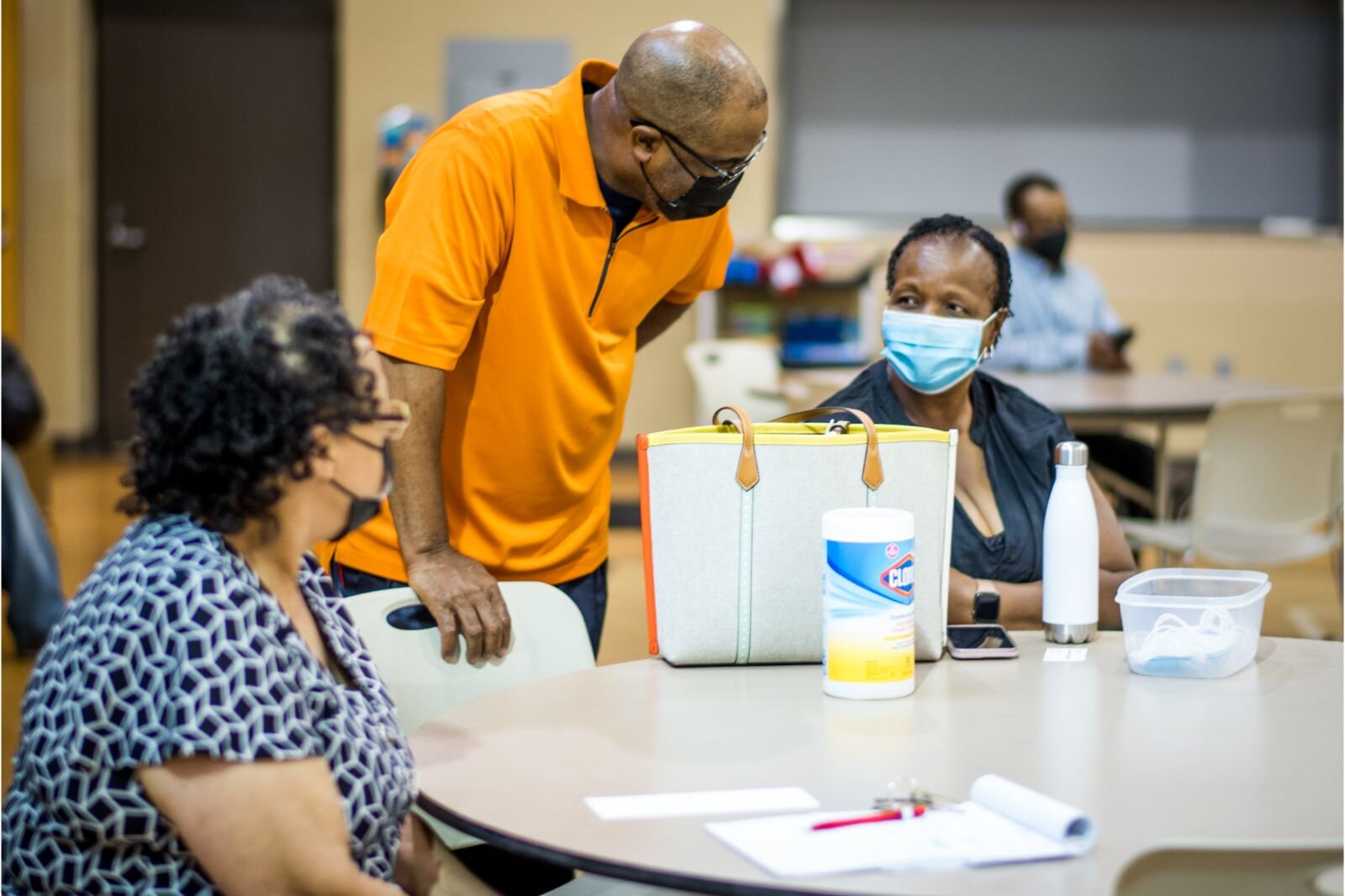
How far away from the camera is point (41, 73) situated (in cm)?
793

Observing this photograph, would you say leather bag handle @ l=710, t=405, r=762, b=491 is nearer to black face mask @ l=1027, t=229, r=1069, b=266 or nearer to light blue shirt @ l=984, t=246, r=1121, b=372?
light blue shirt @ l=984, t=246, r=1121, b=372

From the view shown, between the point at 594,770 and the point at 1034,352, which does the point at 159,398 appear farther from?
the point at 1034,352

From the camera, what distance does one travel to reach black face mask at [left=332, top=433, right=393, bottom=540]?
1250 millimetres

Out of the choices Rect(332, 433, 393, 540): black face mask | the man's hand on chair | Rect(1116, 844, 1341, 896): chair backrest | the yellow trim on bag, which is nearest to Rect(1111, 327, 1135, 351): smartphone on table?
the yellow trim on bag

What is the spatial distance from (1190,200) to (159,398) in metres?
7.79

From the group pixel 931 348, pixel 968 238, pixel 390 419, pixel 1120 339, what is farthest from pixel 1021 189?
pixel 390 419

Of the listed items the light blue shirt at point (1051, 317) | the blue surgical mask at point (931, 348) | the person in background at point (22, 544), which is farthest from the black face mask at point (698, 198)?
the light blue shirt at point (1051, 317)

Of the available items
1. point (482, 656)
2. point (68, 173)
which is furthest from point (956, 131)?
point (482, 656)

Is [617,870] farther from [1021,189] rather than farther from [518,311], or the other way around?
[1021,189]

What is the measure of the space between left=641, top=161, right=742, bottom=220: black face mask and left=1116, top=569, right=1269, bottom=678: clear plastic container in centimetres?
78

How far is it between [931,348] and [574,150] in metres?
0.61

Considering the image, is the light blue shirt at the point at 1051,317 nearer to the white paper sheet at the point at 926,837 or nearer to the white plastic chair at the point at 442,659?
the white plastic chair at the point at 442,659

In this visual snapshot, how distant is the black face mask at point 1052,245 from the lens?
5.57 m

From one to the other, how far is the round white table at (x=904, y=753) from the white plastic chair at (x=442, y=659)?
0.20m
